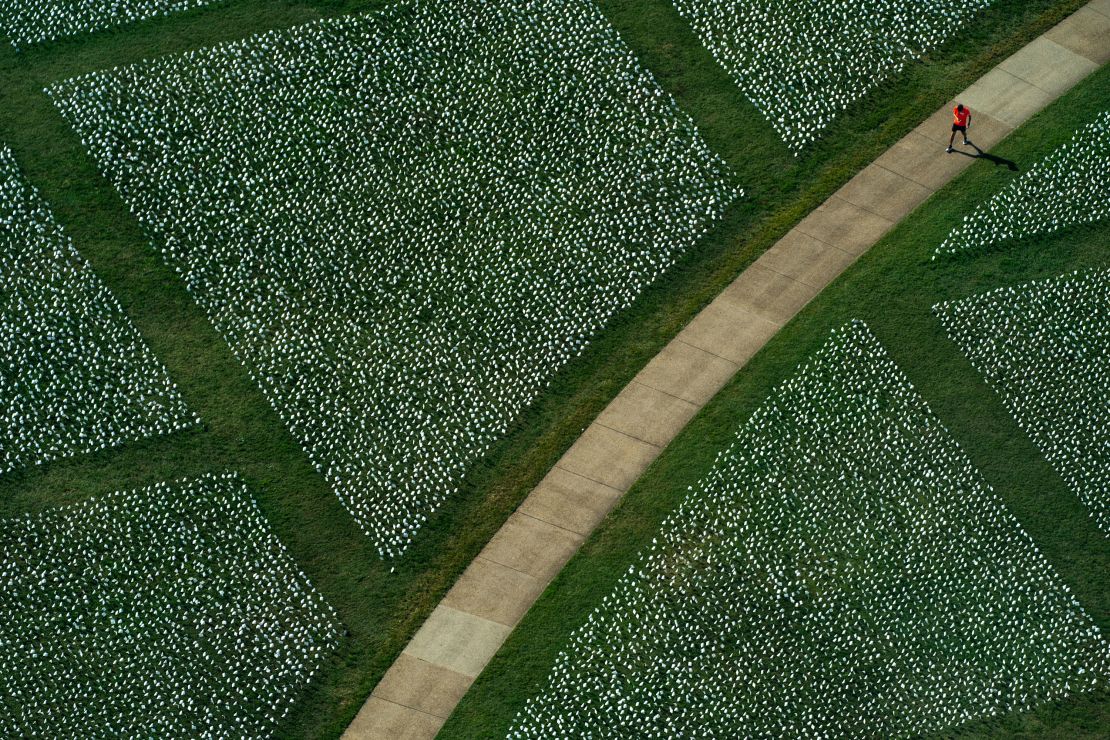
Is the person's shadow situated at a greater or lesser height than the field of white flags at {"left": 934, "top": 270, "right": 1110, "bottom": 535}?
greater

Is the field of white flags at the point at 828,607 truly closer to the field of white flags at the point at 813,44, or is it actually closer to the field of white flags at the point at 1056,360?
the field of white flags at the point at 1056,360

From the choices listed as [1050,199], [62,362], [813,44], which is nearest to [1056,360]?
[1050,199]

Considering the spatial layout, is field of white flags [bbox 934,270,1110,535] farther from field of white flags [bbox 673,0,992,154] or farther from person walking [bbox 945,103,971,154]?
field of white flags [bbox 673,0,992,154]

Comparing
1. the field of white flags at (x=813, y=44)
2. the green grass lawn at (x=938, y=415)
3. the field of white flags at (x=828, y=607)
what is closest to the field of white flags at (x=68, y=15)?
the field of white flags at (x=813, y=44)

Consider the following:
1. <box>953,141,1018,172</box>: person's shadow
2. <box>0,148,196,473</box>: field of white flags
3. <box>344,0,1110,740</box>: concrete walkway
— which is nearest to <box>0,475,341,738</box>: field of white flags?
<box>0,148,196,473</box>: field of white flags

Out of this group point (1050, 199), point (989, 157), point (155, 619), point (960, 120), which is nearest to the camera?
point (155, 619)

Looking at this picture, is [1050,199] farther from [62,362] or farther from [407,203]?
[62,362]
